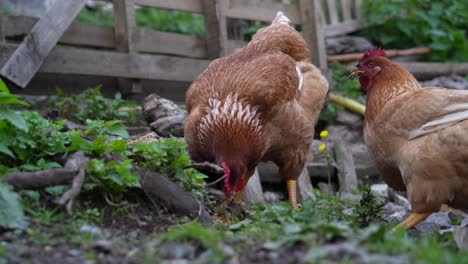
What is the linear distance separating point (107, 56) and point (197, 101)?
8.10 ft

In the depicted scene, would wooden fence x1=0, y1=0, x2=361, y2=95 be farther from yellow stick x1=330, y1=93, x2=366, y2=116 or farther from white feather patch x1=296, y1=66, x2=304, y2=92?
white feather patch x1=296, y1=66, x2=304, y2=92

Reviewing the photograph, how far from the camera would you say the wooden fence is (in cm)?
715

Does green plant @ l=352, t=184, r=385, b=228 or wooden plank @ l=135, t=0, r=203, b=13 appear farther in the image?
wooden plank @ l=135, t=0, r=203, b=13

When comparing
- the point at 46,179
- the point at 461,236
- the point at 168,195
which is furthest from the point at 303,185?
the point at 46,179

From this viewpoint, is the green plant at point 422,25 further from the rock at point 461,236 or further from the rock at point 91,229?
the rock at point 91,229

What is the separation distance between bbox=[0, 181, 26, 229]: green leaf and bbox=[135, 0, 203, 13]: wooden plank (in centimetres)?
468

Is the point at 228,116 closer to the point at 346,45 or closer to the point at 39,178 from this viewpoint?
the point at 39,178

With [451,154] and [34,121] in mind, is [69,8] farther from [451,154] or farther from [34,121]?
[451,154]

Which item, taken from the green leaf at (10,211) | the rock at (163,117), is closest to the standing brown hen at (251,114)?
the rock at (163,117)

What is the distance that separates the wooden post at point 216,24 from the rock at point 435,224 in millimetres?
3644

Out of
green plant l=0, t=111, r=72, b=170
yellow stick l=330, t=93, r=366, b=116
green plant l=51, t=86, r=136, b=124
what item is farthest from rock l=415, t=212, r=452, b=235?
green plant l=51, t=86, r=136, b=124

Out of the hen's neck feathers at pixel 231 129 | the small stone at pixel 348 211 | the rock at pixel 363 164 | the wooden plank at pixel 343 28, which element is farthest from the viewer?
the wooden plank at pixel 343 28

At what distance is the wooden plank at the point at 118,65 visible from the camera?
7.08 meters

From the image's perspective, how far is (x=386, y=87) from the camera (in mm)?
5051
